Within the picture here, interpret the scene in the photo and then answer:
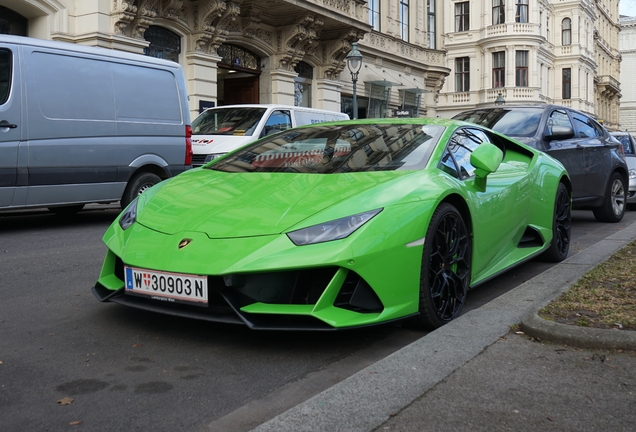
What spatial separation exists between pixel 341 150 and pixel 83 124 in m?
5.05

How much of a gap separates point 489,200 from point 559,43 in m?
56.2

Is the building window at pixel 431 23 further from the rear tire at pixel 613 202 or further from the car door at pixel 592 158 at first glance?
the car door at pixel 592 158

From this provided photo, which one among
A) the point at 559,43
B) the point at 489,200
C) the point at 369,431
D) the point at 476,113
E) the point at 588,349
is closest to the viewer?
the point at 369,431

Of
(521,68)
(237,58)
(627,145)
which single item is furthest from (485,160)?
(521,68)

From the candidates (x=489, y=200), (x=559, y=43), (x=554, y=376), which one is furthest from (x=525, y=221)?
(x=559, y=43)

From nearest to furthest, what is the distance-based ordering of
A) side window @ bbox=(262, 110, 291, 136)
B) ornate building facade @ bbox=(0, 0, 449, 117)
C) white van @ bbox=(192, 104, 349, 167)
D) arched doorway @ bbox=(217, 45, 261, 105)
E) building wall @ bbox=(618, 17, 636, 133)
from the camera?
white van @ bbox=(192, 104, 349, 167) < side window @ bbox=(262, 110, 291, 136) < ornate building facade @ bbox=(0, 0, 449, 117) < arched doorway @ bbox=(217, 45, 261, 105) < building wall @ bbox=(618, 17, 636, 133)

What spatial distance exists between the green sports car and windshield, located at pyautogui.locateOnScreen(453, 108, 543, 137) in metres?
4.12

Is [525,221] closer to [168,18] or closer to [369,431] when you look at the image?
[369,431]

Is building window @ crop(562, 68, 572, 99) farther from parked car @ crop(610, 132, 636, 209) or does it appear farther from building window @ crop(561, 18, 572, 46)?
parked car @ crop(610, 132, 636, 209)

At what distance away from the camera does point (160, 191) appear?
179 inches

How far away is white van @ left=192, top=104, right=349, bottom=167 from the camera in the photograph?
12695mm

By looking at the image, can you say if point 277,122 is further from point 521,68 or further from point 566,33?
point 566,33

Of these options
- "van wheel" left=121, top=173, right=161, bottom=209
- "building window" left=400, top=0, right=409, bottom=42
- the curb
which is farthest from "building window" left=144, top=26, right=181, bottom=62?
the curb

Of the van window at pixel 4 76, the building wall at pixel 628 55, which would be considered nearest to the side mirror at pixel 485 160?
the van window at pixel 4 76
